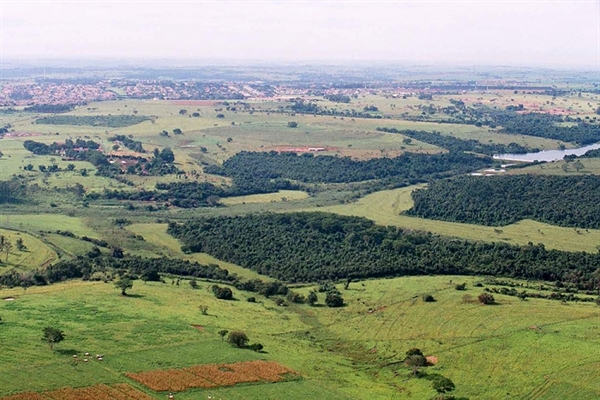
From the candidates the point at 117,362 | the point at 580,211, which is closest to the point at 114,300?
the point at 117,362

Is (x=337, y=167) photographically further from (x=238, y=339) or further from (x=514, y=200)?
(x=238, y=339)

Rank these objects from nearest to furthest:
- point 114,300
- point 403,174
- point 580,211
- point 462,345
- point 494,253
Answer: point 462,345 < point 114,300 < point 494,253 < point 580,211 < point 403,174

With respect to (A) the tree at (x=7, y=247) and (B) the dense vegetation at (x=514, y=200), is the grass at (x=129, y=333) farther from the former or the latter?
(B) the dense vegetation at (x=514, y=200)

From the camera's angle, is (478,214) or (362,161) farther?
(362,161)

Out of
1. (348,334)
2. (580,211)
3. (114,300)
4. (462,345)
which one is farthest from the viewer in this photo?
(580,211)

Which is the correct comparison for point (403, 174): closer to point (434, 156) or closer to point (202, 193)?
point (434, 156)

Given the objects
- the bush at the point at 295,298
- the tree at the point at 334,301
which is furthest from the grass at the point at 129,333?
the tree at the point at 334,301
